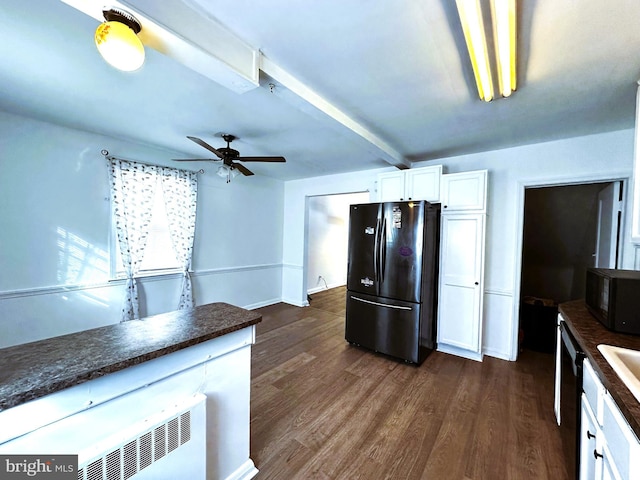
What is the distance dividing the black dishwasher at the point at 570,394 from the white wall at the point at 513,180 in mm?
1181

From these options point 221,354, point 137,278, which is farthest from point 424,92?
point 137,278

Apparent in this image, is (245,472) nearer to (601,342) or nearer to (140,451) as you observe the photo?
(140,451)

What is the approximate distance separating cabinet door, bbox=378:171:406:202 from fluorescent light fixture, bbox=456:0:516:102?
157cm

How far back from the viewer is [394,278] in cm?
285

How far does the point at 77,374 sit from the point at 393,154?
10.6ft

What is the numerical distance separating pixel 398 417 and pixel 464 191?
241 centimetres

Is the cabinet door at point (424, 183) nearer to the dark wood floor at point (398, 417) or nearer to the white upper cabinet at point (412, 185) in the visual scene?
the white upper cabinet at point (412, 185)

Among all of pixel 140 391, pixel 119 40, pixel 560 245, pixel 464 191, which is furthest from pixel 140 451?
pixel 560 245

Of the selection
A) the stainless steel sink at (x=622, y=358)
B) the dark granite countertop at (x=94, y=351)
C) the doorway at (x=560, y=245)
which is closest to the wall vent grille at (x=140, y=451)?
the dark granite countertop at (x=94, y=351)

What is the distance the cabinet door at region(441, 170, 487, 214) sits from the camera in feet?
9.23

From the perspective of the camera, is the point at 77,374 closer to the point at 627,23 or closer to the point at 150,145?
the point at 627,23

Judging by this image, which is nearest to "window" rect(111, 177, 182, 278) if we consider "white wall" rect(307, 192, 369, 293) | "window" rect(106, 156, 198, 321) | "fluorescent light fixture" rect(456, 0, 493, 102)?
"window" rect(106, 156, 198, 321)

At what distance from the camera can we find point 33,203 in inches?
101

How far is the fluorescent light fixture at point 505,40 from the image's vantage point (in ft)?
3.67
